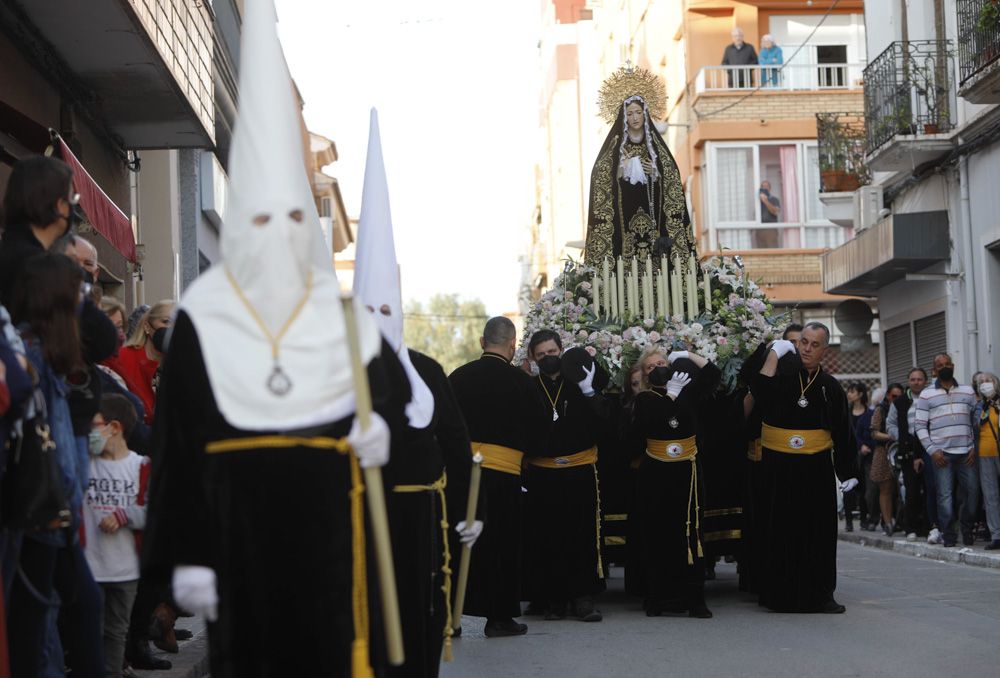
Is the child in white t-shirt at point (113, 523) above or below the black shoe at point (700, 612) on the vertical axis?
above

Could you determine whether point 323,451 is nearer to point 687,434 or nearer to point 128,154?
point 687,434

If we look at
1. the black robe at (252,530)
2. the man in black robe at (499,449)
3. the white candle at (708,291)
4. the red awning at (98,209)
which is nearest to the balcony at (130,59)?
the red awning at (98,209)

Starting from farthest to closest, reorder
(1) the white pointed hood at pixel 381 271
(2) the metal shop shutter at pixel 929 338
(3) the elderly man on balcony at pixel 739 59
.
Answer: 1. (3) the elderly man on balcony at pixel 739 59
2. (2) the metal shop shutter at pixel 929 338
3. (1) the white pointed hood at pixel 381 271

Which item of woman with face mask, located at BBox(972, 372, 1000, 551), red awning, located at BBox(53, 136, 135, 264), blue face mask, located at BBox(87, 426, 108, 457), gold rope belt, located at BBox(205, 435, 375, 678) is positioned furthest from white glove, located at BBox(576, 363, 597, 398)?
woman with face mask, located at BBox(972, 372, 1000, 551)

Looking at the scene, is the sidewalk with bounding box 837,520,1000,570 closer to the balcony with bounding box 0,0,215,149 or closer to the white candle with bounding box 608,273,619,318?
the white candle with bounding box 608,273,619,318

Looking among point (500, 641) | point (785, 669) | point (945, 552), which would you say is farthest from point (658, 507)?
point (945, 552)

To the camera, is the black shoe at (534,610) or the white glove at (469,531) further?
the black shoe at (534,610)

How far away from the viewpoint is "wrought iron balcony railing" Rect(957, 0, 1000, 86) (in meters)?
19.0

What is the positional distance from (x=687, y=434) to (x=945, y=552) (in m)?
6.26

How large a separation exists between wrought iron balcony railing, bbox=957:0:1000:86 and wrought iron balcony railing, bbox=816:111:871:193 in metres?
6.03

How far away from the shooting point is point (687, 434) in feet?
39.7

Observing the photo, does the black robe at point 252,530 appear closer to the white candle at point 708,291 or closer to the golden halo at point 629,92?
the white candle at point 708,291

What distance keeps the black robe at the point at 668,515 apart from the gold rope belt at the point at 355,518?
6.56 m

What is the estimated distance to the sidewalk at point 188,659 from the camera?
8.60m
